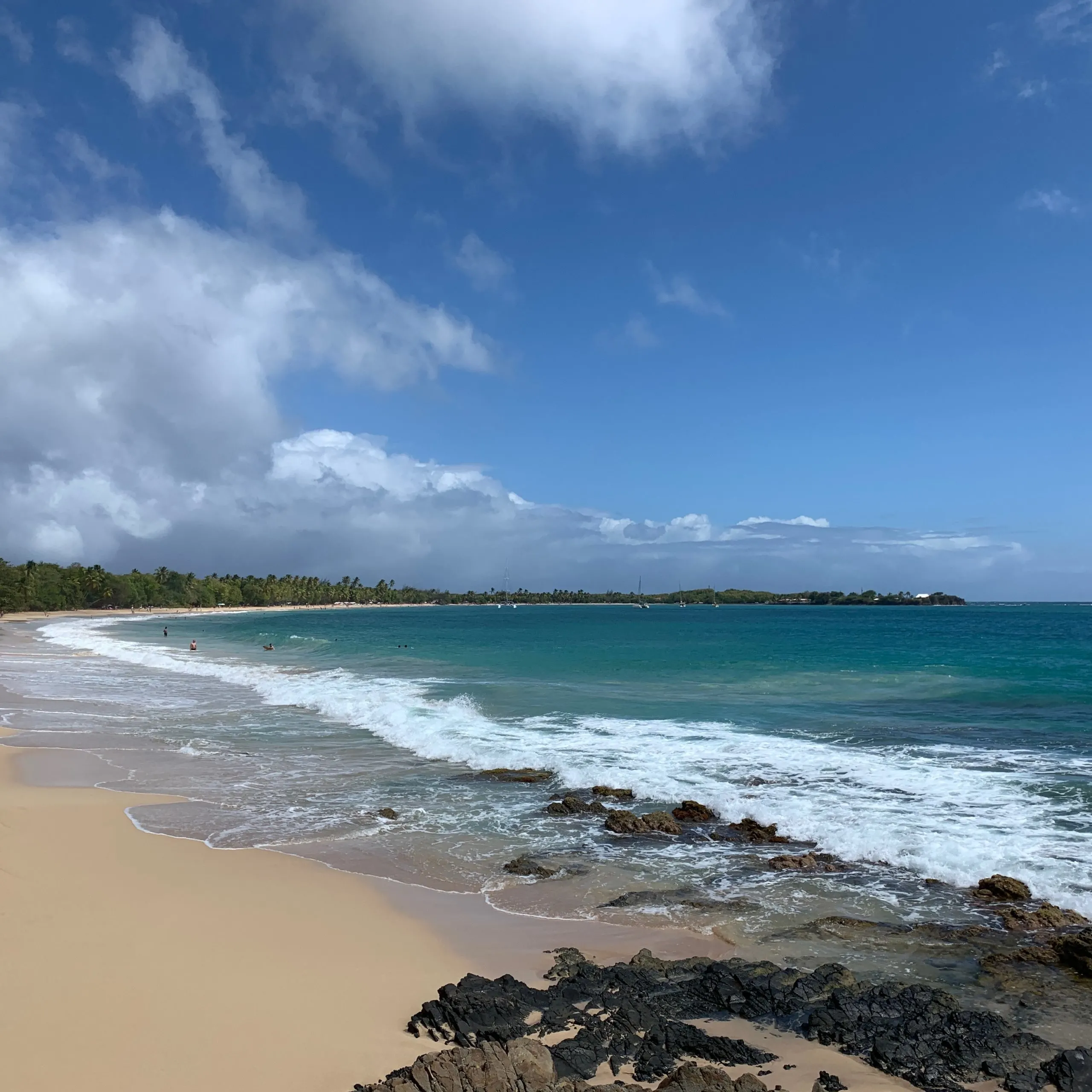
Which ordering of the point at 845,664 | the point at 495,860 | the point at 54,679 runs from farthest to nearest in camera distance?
the point at 845,664 → the point at 54,679 → the point at 495,860

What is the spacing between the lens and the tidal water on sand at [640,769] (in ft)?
30.2

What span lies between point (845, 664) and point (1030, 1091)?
3825 centimetres

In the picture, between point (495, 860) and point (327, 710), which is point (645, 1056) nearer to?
point (495, 860)

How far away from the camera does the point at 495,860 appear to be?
10109 mm

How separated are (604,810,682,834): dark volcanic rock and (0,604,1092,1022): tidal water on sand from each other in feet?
0.70

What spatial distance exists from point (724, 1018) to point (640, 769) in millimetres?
9621

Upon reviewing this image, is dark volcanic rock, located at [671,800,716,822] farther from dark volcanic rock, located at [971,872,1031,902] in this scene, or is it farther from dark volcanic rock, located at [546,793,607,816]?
dark volcanic rock, located at [971,872,1031,902]

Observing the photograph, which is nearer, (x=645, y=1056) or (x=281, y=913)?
(x=645, y=1056)

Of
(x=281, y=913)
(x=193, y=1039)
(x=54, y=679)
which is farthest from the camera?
(x=54, y=679)

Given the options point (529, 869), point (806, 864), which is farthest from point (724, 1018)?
point (806, 864)

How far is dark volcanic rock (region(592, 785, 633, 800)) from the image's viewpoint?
13586 mm

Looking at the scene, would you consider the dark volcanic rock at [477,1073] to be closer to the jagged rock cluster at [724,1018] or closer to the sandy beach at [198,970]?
the jagged rock cluster at [724,1018]

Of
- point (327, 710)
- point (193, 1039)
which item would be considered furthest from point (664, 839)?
point (327, 710)

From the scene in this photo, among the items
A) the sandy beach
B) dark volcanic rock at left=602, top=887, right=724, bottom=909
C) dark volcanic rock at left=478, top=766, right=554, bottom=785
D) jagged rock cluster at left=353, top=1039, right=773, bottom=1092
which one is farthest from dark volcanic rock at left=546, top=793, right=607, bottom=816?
jagged rock cluster at left=353, top=1039, right=773, bottom=1092
